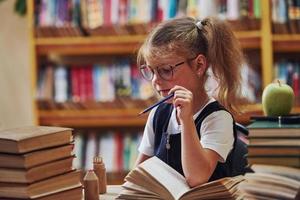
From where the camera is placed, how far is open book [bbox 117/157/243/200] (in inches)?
53.7

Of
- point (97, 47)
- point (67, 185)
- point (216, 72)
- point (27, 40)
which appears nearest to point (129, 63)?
point (97, 47)

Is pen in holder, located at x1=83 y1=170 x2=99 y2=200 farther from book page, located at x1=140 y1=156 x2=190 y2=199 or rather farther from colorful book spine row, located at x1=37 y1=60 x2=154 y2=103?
colorful book spine row, located at x1=37 y1=60 x2=154 y2=103

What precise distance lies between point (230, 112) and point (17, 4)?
224 centimetres

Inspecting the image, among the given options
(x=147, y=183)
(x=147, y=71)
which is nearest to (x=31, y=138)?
(x=147, y=183)

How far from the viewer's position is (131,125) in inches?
143

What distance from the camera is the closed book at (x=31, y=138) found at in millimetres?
1394

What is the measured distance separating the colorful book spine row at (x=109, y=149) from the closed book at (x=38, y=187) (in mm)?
2073

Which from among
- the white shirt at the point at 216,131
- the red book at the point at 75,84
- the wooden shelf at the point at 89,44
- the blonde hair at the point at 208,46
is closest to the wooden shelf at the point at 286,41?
the wooden shelf at the point at 89,44

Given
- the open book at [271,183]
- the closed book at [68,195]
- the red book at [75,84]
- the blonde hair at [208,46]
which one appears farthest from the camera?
the red book at [75,84]

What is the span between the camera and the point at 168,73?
173 centimetres

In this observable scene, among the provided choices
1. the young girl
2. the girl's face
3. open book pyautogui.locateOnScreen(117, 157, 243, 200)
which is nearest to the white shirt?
the young girl

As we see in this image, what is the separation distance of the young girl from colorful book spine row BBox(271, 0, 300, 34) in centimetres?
144

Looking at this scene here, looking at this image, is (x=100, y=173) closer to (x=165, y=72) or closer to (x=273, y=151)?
(x=165, y=72)

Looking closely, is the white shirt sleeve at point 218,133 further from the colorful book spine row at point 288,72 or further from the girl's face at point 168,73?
the colorful book spine row at point 288,72
